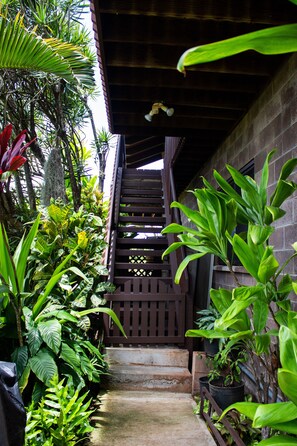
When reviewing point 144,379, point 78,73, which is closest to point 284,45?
point 78,73

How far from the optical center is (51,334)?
2.79 meters

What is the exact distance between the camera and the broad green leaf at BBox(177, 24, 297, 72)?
79cm

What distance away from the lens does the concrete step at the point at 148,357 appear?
4363 millimetres

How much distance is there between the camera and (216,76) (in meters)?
3.57

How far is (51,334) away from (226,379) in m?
1.70

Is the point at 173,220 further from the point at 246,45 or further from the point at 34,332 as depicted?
the point at 246,45

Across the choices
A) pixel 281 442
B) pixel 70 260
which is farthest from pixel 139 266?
pixel 281 442

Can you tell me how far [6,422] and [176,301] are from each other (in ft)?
10.4

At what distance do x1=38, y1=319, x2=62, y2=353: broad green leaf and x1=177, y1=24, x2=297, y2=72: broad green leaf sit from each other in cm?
241

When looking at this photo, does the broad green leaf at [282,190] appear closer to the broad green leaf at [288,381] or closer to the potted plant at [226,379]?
the broad green leaf at [288,381]

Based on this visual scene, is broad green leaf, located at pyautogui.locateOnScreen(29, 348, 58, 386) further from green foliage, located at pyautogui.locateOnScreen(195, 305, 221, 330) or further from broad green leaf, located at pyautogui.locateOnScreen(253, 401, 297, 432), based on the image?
broad green leaf, located at pyautogui.locateOnScreen(253, 401, 297, 432)

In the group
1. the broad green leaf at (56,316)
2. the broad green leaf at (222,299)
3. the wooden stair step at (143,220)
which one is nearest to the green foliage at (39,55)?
the broad green leaf at (56,316)

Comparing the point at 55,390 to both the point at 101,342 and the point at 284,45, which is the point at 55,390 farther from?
the point at 284,45

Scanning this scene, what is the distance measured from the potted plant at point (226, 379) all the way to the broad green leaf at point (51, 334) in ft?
4.17
